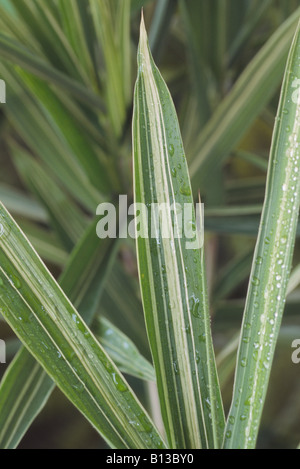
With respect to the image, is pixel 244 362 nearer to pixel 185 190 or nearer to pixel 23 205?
pixel 185 190

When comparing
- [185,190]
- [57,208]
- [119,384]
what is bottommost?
[119,384]

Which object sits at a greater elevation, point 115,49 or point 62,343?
point 115,49

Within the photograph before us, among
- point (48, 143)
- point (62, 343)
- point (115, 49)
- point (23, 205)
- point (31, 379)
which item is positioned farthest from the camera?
point (23, 205)

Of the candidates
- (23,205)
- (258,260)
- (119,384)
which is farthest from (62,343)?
(23,205)

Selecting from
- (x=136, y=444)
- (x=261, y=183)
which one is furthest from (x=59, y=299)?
(x=261, y=183)

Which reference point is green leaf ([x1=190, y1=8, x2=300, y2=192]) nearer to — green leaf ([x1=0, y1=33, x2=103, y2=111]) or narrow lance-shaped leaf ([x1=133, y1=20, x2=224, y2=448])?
green leaf ([x1=0, y1=33, x2=103, y2=111])

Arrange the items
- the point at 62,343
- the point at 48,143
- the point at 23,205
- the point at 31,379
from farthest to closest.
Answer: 1. the point at 23,205
2. the point at 48,143
3. the point at 31,379
4. the point at 62,343

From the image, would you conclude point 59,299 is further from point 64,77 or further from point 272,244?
point 64,77
